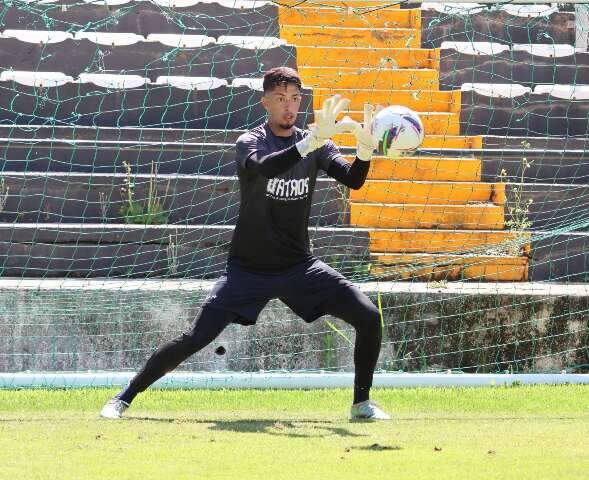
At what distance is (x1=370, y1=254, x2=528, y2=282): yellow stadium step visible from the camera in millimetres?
11961

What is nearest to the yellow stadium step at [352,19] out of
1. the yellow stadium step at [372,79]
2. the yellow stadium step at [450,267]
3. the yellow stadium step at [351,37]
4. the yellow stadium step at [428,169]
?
the yellow stadium step at [351,37]

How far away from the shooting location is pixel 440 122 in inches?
567

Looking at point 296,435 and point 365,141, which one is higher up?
point 365,141

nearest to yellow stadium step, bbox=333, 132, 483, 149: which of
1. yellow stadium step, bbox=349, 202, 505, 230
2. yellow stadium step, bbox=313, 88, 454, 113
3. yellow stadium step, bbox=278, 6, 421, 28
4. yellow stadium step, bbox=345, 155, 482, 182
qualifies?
yellow stadium step, bbox=345, 155, 482, 182

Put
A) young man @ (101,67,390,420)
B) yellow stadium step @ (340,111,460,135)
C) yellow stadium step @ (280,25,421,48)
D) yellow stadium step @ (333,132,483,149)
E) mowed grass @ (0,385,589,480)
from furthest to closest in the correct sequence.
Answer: yellow stadium step @ (280,25,421,48) → yellow stadium step @ (340,111,460,135) → yellow stadium step @ (333,132,483,149) → young man @ (101,67,390,420) → mowed grass @ (0,385,589,480)

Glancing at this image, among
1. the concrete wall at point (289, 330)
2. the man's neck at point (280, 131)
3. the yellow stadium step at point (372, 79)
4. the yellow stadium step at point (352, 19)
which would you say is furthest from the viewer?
the yellow stadium step at point (352, 19)

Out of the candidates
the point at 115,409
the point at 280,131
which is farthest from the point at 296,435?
the point at 280,131

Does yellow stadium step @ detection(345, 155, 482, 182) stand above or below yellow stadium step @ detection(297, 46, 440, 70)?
below

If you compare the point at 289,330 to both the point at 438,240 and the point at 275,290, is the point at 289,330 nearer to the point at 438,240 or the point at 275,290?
the point at 438,240

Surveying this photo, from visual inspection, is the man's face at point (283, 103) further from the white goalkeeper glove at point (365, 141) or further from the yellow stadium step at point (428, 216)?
the yellow stadium step at point (428, 216)

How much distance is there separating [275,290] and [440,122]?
6.71m

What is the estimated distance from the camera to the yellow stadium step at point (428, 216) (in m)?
13.1

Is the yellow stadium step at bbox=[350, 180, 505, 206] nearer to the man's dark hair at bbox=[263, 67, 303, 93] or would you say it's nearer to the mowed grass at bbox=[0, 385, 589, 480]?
the mowed grass at bbox=[0, 385, 589, 480]

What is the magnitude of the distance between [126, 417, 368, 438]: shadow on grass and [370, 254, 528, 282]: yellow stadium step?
375 cm
